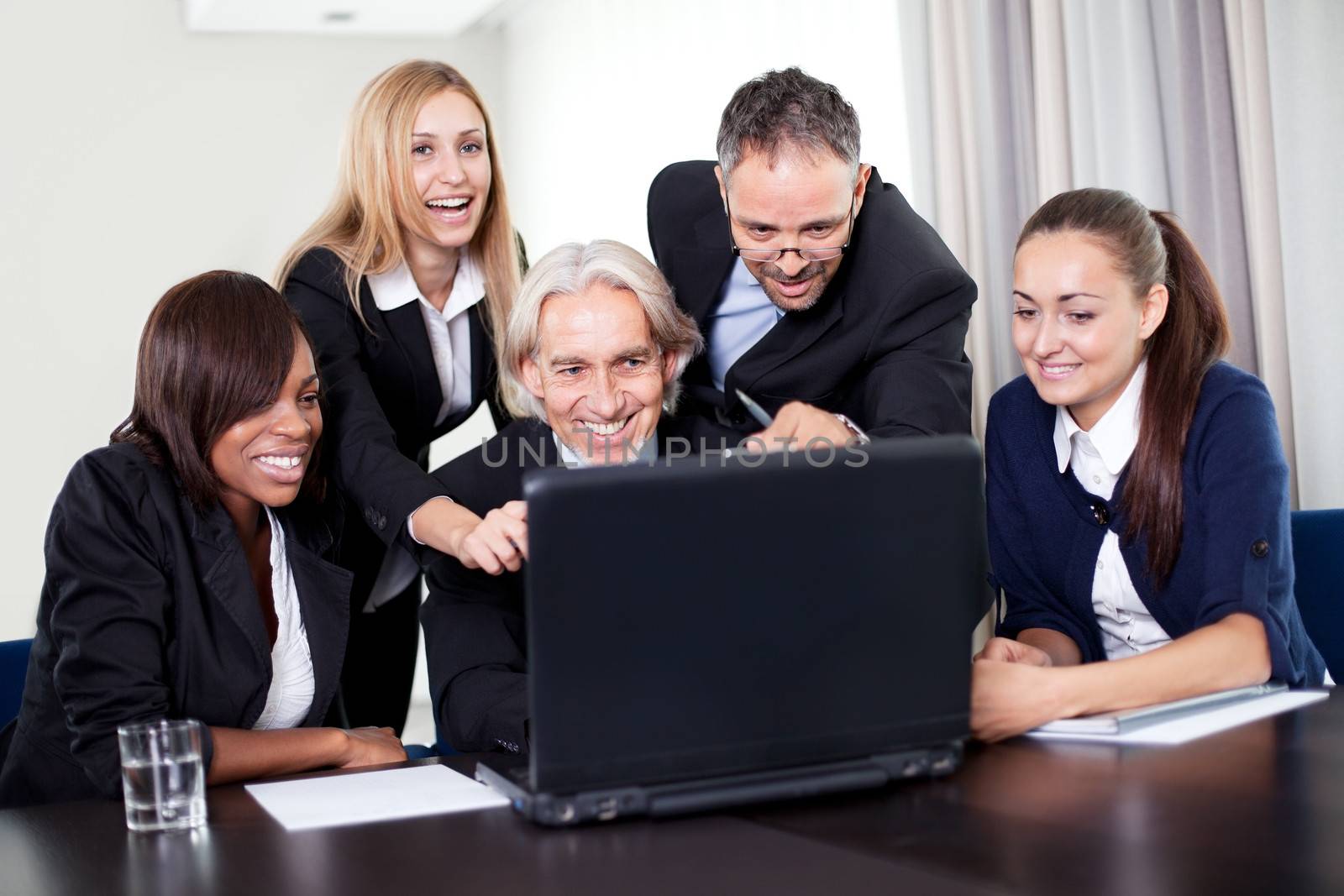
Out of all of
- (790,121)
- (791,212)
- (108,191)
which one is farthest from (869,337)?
(108,191)

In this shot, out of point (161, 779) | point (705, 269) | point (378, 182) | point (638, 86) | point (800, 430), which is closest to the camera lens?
point (161, 779)

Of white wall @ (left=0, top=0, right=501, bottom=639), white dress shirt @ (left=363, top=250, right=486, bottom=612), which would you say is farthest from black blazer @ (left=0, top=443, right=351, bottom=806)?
white wall @ (left=0, top=0, right=501, bottom=639)

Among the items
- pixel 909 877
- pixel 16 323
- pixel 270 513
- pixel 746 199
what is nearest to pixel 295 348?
pixel 270 513

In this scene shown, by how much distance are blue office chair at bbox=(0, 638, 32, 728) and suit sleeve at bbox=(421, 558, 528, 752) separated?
64 centimetres

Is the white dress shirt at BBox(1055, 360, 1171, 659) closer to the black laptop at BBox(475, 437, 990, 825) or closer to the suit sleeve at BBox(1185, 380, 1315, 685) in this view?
the suit sleeve at BBox(1185, 380, 1315, 685)

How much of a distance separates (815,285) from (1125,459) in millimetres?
557

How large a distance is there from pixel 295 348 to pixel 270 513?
273 mm

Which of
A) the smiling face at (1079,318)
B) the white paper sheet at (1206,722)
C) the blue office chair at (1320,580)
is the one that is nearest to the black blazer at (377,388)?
the smiling face at (1079,318)

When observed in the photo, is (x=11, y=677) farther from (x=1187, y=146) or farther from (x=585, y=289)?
(x=1187, y=146)

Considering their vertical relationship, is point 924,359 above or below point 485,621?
above

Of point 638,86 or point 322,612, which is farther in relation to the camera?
point 638,86

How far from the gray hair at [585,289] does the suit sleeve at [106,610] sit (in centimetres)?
62

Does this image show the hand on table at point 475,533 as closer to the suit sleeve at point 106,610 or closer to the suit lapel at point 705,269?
the suit sleeve at point 106,610

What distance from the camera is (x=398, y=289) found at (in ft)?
8.49
